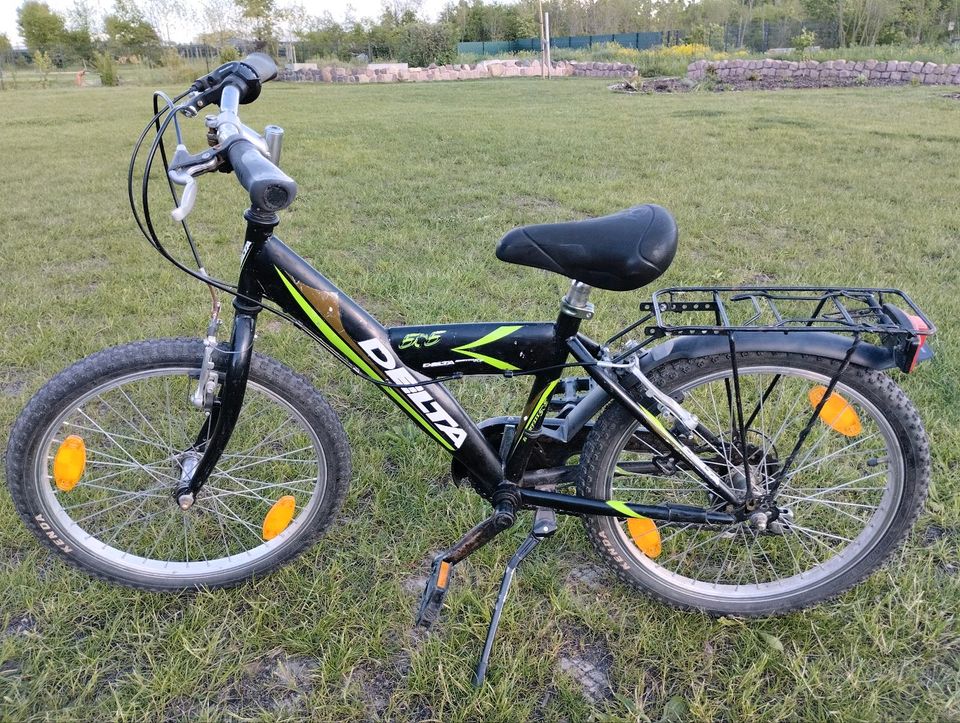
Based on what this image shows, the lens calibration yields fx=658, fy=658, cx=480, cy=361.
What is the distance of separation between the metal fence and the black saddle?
106ft

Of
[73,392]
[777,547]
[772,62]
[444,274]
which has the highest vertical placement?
[772,62]

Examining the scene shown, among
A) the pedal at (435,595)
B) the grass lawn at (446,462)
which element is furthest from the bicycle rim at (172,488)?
the pedal at (435,595)

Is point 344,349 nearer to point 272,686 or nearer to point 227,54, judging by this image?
point 272,686

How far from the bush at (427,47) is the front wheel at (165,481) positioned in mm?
30029

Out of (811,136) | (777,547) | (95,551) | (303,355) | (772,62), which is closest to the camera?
(95,551)

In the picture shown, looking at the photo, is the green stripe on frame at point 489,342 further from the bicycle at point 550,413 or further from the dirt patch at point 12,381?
the dirt patch at point 12,381

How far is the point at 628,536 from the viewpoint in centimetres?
195

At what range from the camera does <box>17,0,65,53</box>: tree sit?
35.3m

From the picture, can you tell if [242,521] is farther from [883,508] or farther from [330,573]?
[883,508]

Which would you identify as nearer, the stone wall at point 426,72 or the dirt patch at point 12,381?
the dirt patch at point 12,381

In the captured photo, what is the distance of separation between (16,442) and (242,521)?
70cm

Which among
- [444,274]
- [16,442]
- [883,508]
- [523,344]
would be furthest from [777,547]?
[444,274]

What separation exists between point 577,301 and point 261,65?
1136mm

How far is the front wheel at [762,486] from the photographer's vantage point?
1707 mm
